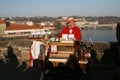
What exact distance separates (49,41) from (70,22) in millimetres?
828

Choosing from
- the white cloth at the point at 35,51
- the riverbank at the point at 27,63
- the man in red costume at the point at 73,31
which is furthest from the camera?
the riverbank at the point at 27,63

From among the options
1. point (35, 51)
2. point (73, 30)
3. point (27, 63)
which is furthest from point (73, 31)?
point (27, 63)

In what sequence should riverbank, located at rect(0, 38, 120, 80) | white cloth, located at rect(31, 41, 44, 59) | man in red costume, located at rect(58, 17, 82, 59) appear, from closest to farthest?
white cloth, located at rect(31, 41, 44, 59) < man in red costume, located at rect(58, 17, 82, 59) < riverbank, located at rect(0, 38, 120, 80)

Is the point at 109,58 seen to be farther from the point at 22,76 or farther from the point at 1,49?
the point at 1,49

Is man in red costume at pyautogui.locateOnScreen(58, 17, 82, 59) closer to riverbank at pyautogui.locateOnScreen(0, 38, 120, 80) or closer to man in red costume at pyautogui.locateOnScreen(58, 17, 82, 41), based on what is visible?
Result: man in red costume at pyautogui.locateOnScreen(58, 17, 82, 41)

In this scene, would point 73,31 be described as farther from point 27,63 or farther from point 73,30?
point 27,63

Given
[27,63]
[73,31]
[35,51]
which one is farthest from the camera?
[27,63]

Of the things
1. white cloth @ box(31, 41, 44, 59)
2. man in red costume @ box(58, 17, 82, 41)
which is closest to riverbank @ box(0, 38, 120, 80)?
white cloth @ box(31, 41, 44, 59)

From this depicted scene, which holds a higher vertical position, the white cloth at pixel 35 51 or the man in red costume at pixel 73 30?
the man in red costume at pixel 73 30

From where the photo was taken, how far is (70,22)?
6.27 metres

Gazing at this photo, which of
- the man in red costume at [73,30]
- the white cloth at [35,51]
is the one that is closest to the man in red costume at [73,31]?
the man in red costume at [73,30]

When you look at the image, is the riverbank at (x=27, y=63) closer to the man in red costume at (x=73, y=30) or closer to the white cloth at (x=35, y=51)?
the white cloth at (x=35, y=51)

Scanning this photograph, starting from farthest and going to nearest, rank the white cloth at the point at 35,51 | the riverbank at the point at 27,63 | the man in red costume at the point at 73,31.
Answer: the riverbank at the point at 27,63, the man in red costume at the point at 73,31, the white cloth at the point at 35,51

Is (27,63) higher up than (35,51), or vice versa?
(35,51)
